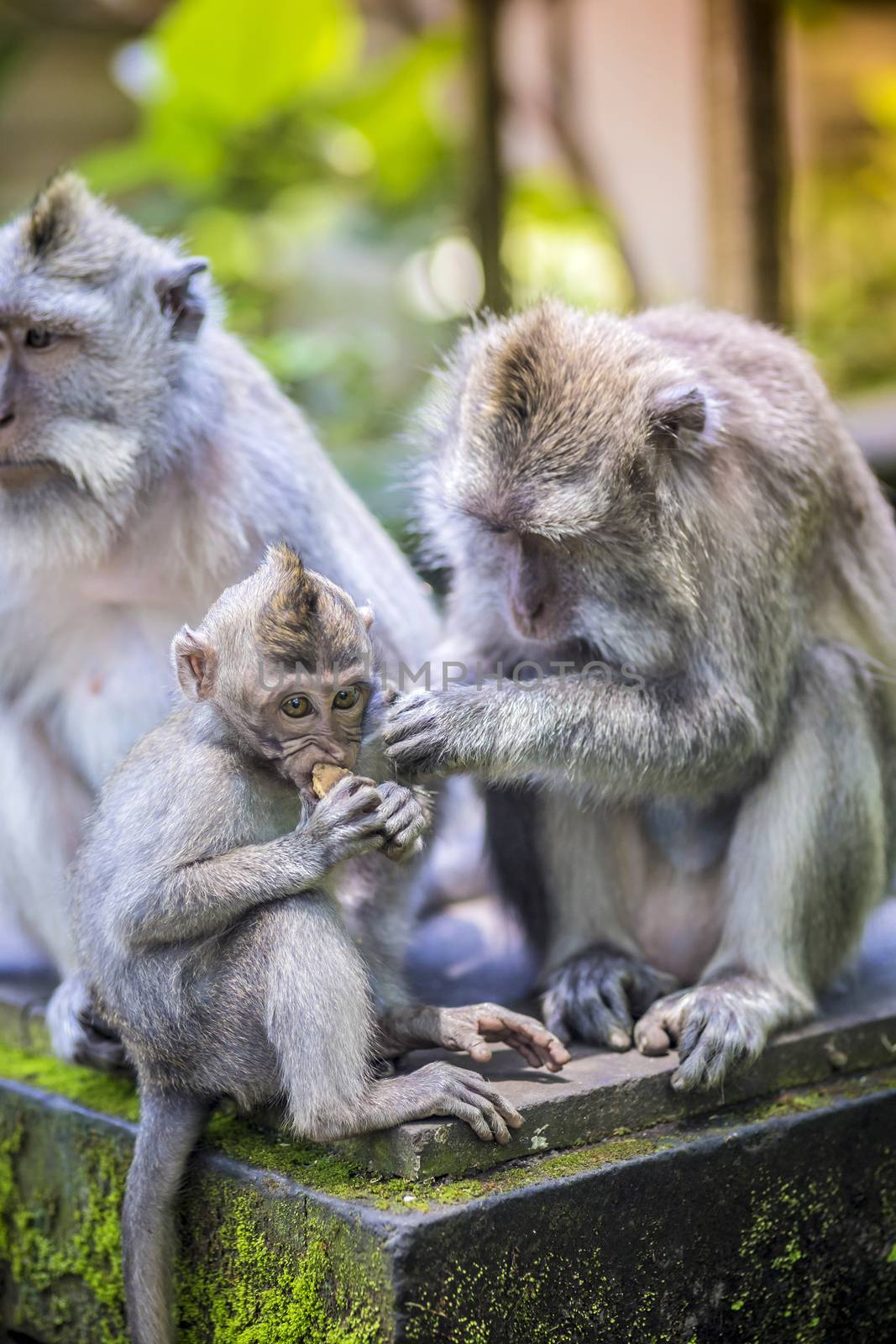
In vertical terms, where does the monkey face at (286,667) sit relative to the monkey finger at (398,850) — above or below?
above

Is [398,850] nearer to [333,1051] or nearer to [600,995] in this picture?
[333,1051]

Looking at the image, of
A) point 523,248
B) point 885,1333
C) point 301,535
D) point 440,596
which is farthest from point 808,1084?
point 523,248

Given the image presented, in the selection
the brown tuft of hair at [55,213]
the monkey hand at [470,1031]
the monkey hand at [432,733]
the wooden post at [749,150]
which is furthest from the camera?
the wooden post at [749,150]

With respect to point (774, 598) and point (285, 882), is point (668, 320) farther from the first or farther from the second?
point (285, 882)

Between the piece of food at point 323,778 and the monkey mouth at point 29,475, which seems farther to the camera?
the monkey mouth at point 29,475

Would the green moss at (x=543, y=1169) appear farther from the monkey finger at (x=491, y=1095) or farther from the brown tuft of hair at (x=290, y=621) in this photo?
the brown tuft of hair at (x=290, y=621)

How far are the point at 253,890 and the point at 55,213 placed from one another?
7.39ft

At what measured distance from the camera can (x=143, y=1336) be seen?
11.4ft

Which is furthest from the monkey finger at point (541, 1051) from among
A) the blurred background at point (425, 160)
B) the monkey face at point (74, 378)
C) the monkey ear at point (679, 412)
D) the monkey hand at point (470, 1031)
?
the blurred background at point (425, 160)

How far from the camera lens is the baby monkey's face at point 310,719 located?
10.9ft

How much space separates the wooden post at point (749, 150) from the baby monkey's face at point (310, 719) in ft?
16.9

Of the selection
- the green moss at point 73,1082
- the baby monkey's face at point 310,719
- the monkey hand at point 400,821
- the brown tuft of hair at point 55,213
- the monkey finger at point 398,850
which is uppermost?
the brown tuft of hair at point 55,213

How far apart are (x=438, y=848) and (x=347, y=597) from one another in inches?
85.6

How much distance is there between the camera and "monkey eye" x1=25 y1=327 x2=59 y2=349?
4379 millimetres
